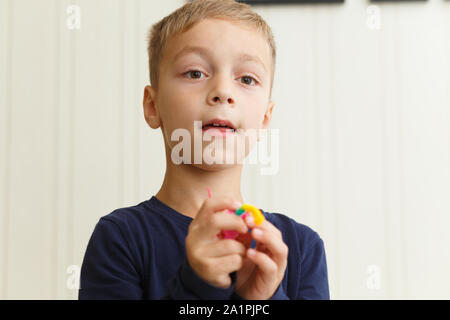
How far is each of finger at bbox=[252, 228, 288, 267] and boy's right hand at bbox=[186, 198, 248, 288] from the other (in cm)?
2

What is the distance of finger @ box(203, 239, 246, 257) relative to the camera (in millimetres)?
538

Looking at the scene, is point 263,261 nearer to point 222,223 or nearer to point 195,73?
point 222,223

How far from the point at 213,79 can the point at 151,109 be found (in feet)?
0.48

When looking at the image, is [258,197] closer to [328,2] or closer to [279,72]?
[279,72]

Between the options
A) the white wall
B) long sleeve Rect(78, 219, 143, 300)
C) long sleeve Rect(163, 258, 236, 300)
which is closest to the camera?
long sleeve Rect(163, 258, 236, 300)

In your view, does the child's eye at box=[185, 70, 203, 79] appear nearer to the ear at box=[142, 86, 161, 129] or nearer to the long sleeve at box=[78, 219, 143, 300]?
the ear at box=[142, 86, 161, 129]

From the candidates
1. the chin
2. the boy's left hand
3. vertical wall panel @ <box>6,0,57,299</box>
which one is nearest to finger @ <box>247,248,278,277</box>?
the boy's left hand

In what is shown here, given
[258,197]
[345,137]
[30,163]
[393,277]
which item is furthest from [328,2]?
[30,163]

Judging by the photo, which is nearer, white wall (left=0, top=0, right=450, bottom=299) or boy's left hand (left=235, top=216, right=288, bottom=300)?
boy's left hand (left=235, top=216, right=288, bottom=300)

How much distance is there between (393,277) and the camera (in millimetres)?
1154

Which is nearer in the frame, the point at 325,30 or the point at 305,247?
the point at 305,247

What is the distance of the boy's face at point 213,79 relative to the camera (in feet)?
2.19

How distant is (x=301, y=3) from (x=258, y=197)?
0.47 meters

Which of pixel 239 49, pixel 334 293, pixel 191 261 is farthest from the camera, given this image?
pixel 334 293
